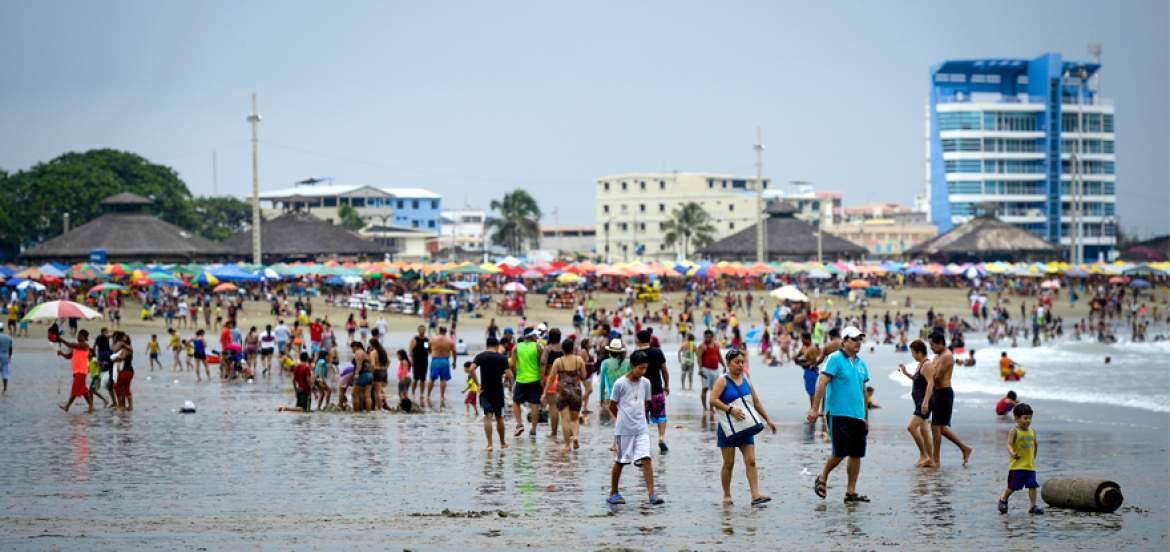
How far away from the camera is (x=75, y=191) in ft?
289

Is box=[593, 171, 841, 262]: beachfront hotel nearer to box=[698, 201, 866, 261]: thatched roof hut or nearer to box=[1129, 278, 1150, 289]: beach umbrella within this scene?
box=[698, 201, 866, 261]: thatched roof hut

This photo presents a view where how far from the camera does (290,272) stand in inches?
2188

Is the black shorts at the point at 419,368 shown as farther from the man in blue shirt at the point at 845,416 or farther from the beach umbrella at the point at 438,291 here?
the beach umbrella at the point at 438,291

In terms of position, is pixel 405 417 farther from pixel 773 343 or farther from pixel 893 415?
pixel 773 343

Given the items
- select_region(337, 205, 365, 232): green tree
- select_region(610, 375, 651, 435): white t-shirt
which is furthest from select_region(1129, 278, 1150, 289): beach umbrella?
select_region(610, 375, 651, 435): white t-shirt

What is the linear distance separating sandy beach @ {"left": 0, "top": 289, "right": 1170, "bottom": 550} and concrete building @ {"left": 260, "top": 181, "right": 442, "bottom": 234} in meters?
92.9

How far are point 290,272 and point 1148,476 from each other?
46648mm

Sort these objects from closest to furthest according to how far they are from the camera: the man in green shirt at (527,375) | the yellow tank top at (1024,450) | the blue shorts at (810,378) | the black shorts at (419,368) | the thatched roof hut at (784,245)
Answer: the yellow tank top at (1024,450) → the man in green shirt at (527,375) → the blue shorts at (810,378) → the black shorts at (419,368) → the thatched roof hut at (784,245)

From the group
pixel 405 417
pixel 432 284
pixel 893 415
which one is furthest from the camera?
pixel 432 284

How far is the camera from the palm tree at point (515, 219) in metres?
105

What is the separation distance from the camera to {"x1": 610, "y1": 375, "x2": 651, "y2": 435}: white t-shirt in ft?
34.4

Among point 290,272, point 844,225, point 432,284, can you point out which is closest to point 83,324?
point 290,272

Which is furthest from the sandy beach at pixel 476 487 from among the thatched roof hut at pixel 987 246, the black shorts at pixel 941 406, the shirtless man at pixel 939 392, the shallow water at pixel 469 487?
the thatched roof hut at pixel 987 246

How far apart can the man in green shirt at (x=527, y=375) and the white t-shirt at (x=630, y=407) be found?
4.27m
